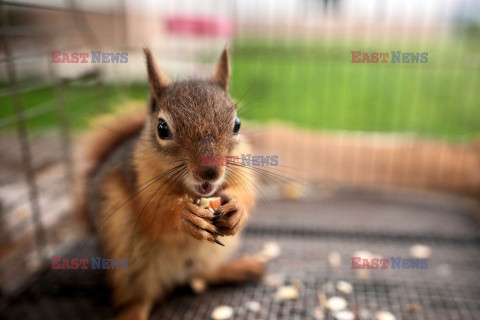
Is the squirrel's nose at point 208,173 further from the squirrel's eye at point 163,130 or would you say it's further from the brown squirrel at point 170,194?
the squirrel's eye at point 163,130

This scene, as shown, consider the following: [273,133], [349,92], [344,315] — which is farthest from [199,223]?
[349,92]

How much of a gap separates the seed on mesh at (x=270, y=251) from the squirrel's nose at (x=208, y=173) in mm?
1123

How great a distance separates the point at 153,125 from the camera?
1623mm

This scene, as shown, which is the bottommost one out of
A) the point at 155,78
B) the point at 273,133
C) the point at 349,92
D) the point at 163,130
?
the point at 273,133

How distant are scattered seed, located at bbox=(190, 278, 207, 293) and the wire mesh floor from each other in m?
0.04

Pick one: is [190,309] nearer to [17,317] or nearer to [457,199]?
[17,317]

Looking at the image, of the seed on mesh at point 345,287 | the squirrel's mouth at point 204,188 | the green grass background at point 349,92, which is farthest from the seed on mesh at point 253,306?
the green grass background at point 349,92

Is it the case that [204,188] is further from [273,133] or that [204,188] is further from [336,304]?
[273,133]

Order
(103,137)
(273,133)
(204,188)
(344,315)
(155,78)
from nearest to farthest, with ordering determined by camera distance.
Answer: (204,188) → (155,78) → (344,315) → (103,137) → (273,133)

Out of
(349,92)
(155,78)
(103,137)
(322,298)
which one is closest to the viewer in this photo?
(155,78)

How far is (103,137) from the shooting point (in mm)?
2215

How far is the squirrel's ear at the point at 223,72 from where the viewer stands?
170 centimetres

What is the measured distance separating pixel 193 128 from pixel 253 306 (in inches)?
36.3

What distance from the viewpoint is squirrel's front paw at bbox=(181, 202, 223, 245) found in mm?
1317
